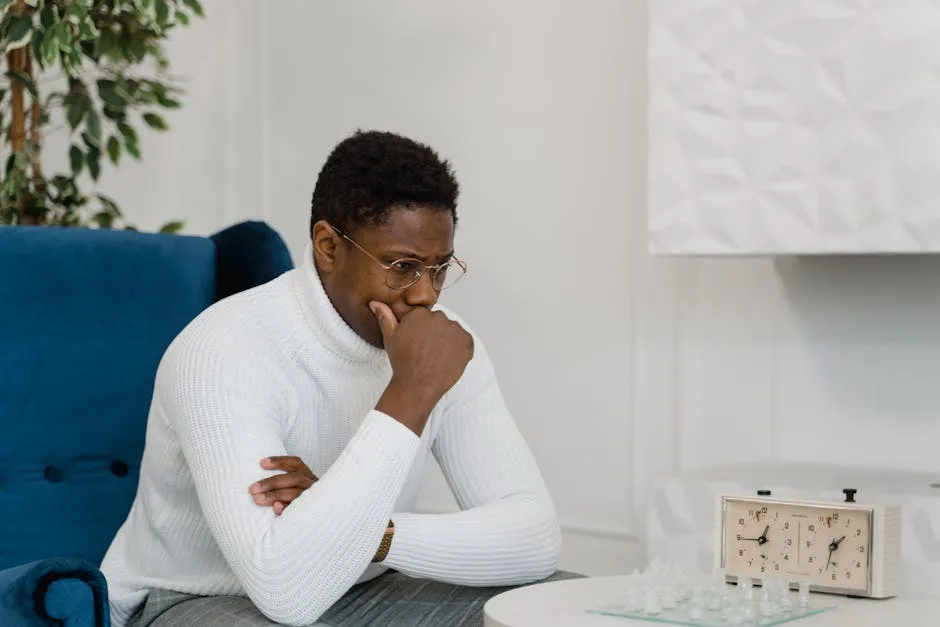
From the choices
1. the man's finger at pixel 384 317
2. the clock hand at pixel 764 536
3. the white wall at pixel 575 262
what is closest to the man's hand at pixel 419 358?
the man's finger at pixel 384 317

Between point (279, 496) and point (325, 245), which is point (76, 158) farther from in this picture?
point (279, 496)

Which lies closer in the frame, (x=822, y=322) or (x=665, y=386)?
(x=822, y=322)

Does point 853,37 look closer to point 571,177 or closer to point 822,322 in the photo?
point 822,322

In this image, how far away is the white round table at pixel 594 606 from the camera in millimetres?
1487

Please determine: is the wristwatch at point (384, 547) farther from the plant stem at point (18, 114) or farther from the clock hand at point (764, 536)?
the plant stem at point (18, 114)

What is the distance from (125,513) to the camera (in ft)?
7.32

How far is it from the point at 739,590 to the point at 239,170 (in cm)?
249

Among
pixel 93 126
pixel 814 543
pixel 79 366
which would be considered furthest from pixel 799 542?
pixel 93 126

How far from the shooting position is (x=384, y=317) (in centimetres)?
183

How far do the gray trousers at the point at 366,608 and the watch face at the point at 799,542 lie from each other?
1.17 feet

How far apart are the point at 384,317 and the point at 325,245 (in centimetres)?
15

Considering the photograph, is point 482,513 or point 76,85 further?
point 76,85

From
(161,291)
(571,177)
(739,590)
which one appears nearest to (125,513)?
(161,291)

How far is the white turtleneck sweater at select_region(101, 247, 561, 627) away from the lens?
163 centimetres
